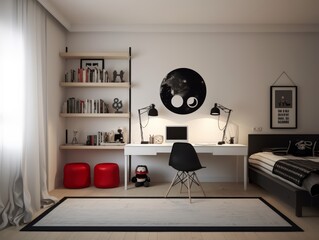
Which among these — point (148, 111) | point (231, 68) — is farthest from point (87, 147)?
point (231, 68)

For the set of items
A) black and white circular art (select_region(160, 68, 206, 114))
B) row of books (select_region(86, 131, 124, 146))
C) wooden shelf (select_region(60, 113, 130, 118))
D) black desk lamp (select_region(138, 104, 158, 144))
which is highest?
black and white circular art (select_region(160, 68, 206, 114))

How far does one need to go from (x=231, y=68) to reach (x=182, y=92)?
3.17ft

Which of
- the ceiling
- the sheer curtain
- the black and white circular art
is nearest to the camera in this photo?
the sheer curtain

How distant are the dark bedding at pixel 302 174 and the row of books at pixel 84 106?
2.92 meters

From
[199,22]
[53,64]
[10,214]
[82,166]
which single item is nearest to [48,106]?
[53,64]

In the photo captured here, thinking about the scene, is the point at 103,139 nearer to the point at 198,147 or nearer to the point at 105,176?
the point at 105,176

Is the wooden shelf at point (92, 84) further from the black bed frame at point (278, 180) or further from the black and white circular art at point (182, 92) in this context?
the black bed frame at point (278, 180)

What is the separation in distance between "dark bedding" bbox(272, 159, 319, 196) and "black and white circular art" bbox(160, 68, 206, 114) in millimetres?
1873

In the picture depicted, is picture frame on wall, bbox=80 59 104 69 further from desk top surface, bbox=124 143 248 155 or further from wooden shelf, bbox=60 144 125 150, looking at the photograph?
desk top surface, bbox=124 143 248 155

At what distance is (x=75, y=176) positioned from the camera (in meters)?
4.39

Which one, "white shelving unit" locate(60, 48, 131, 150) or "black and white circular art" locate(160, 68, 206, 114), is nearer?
"white shelving unit" locate(60, 48, 131, 150)

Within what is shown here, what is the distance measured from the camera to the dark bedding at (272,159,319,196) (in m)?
2.98

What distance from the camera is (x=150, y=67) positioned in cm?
494

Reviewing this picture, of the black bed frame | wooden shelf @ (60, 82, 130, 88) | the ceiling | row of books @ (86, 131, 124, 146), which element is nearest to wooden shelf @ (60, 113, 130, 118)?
row of books @ (86, 131, 124, 146)
